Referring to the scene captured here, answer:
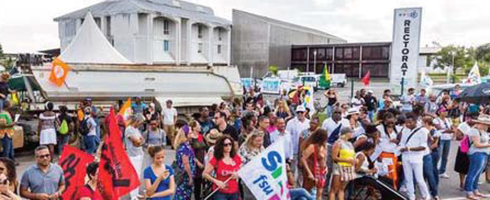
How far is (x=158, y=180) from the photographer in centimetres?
505

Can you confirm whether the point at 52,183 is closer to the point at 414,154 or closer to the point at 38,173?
the point at 38,173

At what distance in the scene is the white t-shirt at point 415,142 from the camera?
276 inches

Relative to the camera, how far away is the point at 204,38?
5438cm

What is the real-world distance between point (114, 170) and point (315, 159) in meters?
3.05

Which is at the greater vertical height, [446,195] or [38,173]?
[38,173]

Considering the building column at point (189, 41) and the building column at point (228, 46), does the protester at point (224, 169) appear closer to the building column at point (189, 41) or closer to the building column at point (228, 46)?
the building column at point (189, 41)

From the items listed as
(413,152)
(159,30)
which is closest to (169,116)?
(413,152)

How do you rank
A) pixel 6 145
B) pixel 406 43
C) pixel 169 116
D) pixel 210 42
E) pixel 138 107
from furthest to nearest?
1. pixel 210 42
2. pixel 406 43
3. pixel 138 107
4. pixel 169 116
5. pixel 6 145

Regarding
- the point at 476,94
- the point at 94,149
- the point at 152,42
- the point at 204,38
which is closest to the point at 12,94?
the point at 94,149

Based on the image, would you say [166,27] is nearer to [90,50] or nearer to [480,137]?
[90,50]

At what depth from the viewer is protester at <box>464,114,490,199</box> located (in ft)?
24.8

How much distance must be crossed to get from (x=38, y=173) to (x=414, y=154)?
5.52 metres

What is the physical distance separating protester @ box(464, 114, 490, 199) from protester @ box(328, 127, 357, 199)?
8.29 feet

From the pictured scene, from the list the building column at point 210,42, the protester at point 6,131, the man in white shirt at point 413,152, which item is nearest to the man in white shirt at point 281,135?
the man in white shirt at point 413,152
